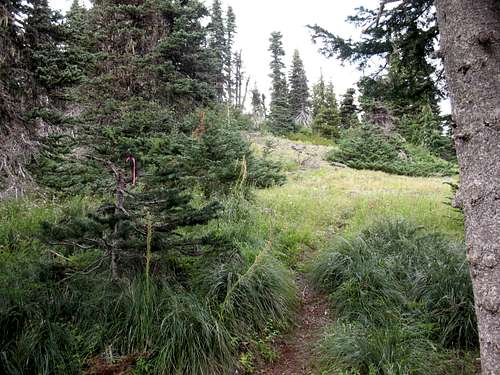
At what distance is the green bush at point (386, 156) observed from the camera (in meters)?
18.0

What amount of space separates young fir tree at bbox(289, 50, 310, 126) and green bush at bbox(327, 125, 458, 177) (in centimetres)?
1989

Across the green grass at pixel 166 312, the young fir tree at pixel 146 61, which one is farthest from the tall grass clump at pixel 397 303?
the young fir tree at pixel 146 61

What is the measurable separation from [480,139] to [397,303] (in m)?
1.99

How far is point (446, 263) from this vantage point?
13.6 feet

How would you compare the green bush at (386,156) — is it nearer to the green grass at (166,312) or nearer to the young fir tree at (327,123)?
the young fir tree at (327,123)

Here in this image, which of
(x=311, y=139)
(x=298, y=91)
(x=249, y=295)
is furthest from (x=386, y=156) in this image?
(x=298, y=91)

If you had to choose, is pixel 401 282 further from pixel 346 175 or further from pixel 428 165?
pixel 428 165

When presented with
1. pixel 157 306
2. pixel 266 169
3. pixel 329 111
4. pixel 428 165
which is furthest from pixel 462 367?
pixel 329 111

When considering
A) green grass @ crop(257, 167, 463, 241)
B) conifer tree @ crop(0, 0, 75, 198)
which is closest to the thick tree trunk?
green grass @ crop(257, 167, 463, 241)

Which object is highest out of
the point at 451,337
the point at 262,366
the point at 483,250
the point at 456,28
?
the point at 456,28

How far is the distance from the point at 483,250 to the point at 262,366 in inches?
85.7

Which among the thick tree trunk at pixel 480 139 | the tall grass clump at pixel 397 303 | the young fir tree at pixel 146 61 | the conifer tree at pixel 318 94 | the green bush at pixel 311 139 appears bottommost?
the tall grass clump at pixel 397 303

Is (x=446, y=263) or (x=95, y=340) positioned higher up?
(x=446, y=263)

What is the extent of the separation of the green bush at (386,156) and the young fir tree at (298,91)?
1989cm
